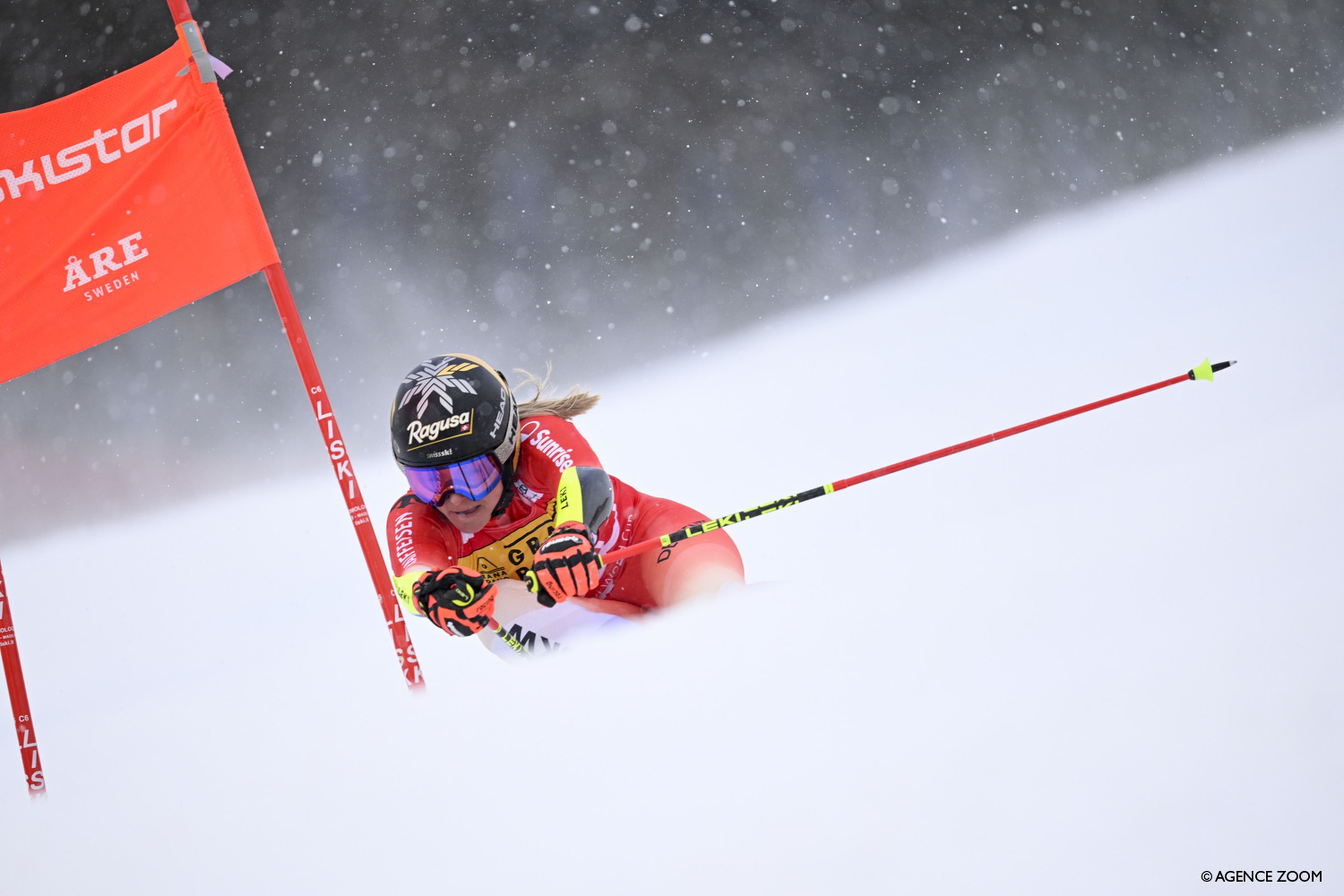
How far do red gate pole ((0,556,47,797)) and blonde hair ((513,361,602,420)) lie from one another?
5.40ft

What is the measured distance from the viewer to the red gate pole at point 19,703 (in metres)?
2.62

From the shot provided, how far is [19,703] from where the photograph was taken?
8.75ft

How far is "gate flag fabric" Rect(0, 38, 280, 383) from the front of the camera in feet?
8.61

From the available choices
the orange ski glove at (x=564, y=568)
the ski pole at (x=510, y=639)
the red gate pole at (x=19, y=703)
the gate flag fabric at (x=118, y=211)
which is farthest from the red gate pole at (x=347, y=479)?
the red gate pole at (x=19, y=703)

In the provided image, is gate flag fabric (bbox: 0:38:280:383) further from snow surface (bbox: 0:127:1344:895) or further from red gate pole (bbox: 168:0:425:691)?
snow surface (bbox: 0:127:1344:895)

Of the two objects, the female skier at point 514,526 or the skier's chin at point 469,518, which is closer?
the female skier at point 514,526

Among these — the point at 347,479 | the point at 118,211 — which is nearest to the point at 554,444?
the point at 347,479

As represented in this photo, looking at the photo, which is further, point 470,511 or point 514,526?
point 514,526

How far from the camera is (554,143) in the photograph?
6.02 meters

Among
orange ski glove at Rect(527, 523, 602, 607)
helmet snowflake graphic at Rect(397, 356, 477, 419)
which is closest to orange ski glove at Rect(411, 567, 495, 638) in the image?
orange ski glove at Rect(527, 523, 602, 607)

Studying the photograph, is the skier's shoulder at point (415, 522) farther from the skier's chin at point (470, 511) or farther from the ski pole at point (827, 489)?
the ski pole at point (827, 489)

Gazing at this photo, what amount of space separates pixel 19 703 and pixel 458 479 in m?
1.64

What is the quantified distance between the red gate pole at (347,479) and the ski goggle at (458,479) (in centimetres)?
36

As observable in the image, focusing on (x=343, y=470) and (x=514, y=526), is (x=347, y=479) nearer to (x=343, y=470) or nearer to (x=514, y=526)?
(x=343, y=470)
